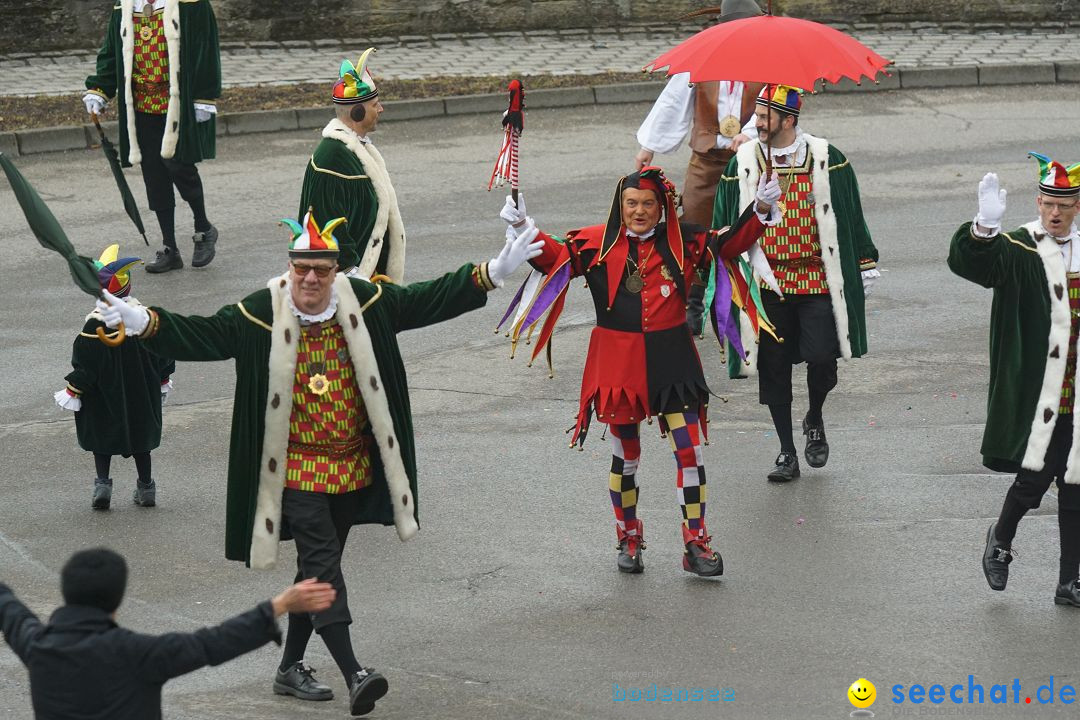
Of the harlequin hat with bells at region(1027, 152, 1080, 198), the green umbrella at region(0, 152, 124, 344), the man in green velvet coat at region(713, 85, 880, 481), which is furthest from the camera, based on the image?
the man in green velvet coat at region(713, 85, 880, 481)

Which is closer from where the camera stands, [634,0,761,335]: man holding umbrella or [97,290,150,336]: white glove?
[97,290,150,336]: white glove

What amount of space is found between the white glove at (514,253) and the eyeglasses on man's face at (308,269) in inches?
24.7

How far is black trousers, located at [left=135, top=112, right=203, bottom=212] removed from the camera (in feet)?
41.6

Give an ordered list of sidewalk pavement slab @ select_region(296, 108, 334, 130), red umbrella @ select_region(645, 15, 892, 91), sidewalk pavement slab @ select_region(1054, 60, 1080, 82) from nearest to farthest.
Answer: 1. red umbrella @ select_region(645, 15, 892, 91)
2. sidewalk pavement slab @ select_region(296, 108, 334, 130)
3. sidewalk pavement slab @ select_region(1054, 60, 1080, 82)

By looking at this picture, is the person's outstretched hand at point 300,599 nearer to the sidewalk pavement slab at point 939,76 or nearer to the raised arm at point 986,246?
the raised arm at point 986,246

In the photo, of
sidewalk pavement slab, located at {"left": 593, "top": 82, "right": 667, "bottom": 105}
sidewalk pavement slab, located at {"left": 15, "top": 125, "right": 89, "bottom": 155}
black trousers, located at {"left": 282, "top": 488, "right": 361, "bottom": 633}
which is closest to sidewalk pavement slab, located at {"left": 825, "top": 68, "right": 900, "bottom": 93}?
sidewalk pavement slab, located at {"left": 593, "top": 82, "right": 667, "bottom": 105}

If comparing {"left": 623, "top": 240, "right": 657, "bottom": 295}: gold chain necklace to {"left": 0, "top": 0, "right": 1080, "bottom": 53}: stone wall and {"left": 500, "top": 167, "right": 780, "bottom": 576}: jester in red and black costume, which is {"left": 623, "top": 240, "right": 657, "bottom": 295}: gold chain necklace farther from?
{"left": 0, "top": 0, "right": 1080, "bottom": 53}: stone wall

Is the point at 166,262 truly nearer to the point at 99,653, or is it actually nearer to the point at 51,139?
the point at 51,139

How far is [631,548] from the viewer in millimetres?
7742

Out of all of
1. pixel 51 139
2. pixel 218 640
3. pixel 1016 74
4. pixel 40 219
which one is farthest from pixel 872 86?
pixel 218 640

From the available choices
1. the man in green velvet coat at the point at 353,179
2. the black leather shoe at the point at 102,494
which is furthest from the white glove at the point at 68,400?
the man in green velvet coat at the point at 353,179

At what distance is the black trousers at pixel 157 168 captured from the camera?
1269 cm

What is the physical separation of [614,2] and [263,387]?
1504cm

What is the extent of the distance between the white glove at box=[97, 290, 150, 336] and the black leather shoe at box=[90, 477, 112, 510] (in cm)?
255
